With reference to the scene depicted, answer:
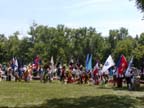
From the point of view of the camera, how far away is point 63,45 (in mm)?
133375

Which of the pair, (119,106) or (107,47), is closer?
(119,106)

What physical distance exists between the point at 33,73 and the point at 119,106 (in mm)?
29081

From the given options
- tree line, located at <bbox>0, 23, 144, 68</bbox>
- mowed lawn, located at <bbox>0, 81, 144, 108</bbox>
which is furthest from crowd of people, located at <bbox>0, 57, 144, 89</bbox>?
tree line, located at <bbox>0, 23, 144, 68</bbox>

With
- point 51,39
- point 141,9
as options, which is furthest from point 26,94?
point 51,39

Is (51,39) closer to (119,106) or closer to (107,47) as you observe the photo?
(107,47)

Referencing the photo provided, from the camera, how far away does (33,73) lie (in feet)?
167

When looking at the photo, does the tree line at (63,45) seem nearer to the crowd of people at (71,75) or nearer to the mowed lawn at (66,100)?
the crowd of people at (71,75)

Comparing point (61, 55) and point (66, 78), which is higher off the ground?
point (61, 55)

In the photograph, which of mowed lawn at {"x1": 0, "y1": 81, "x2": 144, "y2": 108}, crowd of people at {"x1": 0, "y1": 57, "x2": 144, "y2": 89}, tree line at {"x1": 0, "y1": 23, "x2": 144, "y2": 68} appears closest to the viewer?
mowed lawn at {"x1": 0, "y1": 81, "x2": 144, "y2": 108}

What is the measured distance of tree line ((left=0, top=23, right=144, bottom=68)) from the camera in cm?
13050

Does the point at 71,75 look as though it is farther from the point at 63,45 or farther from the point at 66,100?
the point at 63,45

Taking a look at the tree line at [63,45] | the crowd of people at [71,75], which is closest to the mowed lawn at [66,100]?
the crowd of people at [71,75]

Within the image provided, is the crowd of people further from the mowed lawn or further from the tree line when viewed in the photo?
the tree line

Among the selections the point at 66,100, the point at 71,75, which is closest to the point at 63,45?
the point at 71,75
